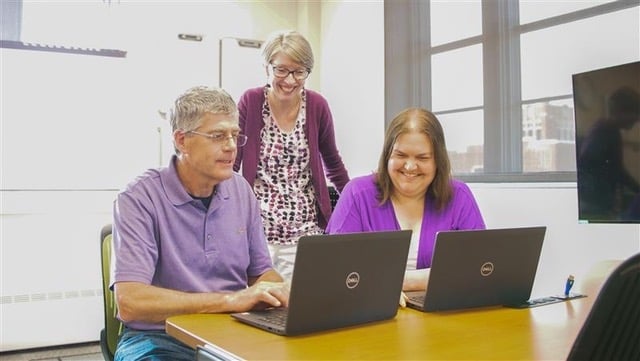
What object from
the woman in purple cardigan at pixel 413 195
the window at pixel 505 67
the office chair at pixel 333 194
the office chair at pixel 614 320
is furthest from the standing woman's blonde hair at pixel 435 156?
the office chair at pixel 614 320

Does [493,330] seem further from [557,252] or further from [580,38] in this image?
[580,38]

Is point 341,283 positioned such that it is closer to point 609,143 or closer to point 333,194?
point 609,143

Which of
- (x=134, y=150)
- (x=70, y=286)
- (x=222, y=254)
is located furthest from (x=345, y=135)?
(x=222, y=254)

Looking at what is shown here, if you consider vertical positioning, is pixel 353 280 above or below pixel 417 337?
above

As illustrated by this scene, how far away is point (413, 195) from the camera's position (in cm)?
198

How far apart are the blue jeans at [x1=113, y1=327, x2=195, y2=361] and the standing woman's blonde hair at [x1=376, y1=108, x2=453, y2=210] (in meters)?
0.78

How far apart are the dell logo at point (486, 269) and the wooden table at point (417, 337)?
0.09m

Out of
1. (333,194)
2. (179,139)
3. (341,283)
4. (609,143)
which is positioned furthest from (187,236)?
(609,143)

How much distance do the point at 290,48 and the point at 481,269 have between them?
111 cm

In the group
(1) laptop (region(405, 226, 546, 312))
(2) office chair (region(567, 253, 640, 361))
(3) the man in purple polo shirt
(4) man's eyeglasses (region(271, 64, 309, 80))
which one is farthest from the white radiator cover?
(2) office chair (region(567, 253, 640, 361))

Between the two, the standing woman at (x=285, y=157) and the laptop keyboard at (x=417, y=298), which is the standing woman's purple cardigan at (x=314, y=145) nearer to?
the standing woman at (x=285, y=157)

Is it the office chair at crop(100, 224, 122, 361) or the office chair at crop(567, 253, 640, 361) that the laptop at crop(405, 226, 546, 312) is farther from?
the office chair at crop(100, 224, 122, 361)

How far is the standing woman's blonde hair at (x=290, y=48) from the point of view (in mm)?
2170

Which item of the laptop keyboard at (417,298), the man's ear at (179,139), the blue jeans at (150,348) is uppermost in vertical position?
the man's ear at (179,139)
